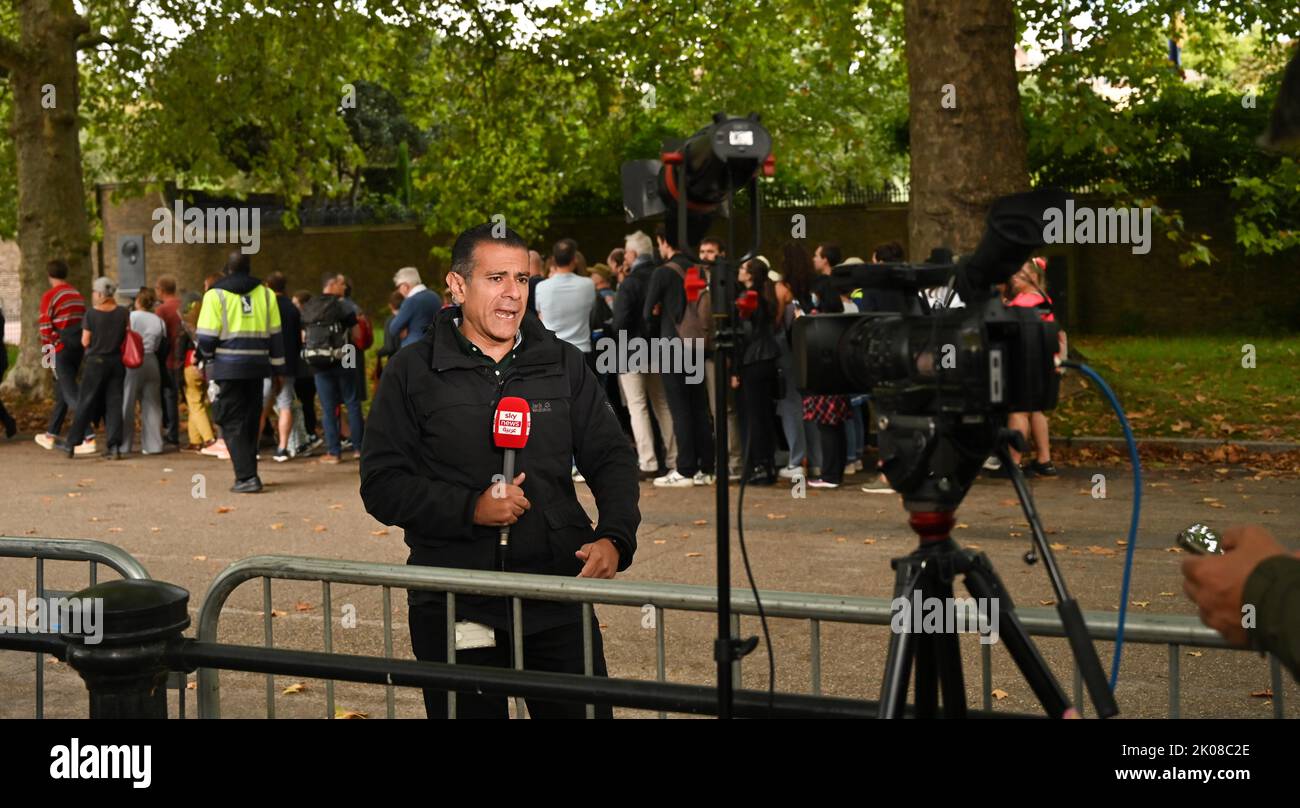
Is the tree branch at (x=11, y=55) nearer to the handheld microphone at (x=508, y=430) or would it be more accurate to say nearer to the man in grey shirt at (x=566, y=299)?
the man in grey shirt at (x=566, y=299)

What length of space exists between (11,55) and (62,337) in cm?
721

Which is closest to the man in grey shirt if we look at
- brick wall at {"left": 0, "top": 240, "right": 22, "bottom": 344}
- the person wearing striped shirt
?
the person wearing striped shirt

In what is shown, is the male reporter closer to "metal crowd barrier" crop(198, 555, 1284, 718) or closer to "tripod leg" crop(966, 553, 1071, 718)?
"metal crowd barrier" crop(198, 555, 1284, 718)

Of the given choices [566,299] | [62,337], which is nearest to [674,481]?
[566,299]

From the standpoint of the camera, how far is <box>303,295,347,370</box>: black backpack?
16.0 m

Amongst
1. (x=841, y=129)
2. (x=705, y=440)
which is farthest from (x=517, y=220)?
(x=705, y=440)

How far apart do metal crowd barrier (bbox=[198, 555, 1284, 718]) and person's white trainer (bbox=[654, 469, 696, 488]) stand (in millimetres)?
9480

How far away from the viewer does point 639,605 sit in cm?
369

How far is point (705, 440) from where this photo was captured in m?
14.0

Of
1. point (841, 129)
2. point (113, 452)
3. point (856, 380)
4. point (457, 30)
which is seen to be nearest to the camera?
point (856, 380)

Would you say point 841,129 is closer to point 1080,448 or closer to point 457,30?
point 457,30

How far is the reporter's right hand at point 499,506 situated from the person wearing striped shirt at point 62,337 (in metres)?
15.3

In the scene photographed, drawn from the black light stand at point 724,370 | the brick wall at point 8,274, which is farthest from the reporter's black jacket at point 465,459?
the brick wall at point 8,274
